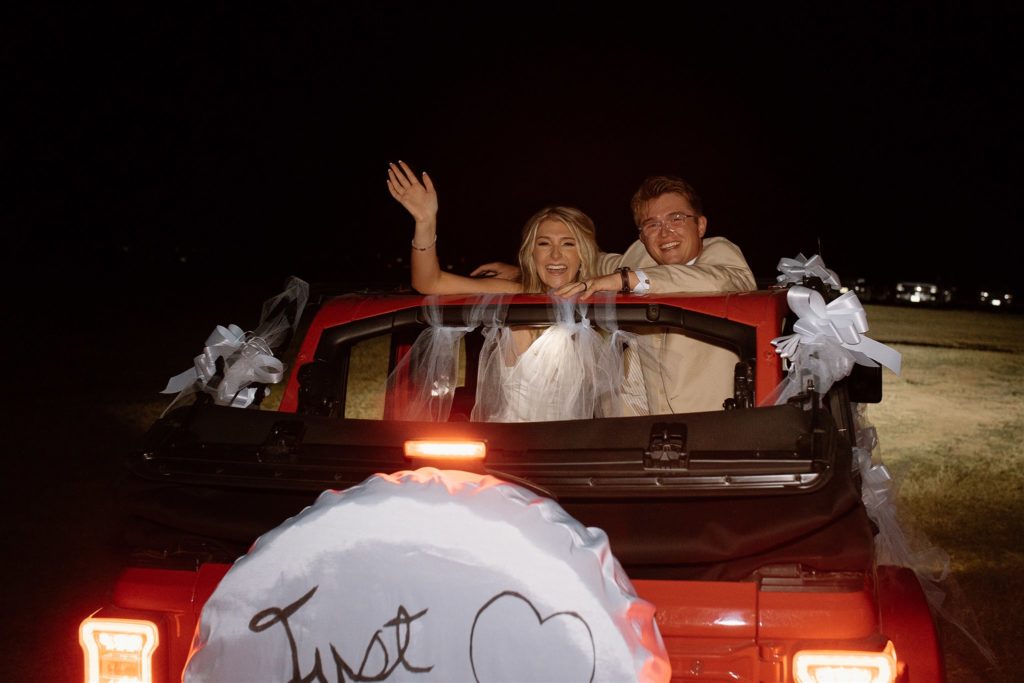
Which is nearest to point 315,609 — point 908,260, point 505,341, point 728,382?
point 505,341

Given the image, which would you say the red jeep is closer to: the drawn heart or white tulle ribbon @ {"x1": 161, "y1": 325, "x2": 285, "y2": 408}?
the drawn heart

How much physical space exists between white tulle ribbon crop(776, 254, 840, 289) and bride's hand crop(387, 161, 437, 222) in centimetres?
138

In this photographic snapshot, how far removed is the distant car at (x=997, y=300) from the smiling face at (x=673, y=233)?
149ft

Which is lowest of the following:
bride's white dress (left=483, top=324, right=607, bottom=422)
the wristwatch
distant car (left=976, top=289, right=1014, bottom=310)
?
bride's white dress (left=483, top=324, right=607, bottom=422)

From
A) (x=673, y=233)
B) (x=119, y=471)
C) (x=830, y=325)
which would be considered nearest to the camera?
(x=830, y=325)

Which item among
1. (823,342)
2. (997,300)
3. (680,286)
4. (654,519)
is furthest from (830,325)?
(997,300)

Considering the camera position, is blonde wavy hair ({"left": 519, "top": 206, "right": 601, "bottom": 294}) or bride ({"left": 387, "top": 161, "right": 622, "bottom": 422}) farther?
blonde wavy hair ({"left": 519, "top": 206, "right": 601, "bottom": 294})

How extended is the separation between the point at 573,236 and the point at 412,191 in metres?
0.69

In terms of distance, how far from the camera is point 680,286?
3.39 metres

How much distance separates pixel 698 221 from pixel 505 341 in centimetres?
111

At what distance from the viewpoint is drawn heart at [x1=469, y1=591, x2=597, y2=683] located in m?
1.73

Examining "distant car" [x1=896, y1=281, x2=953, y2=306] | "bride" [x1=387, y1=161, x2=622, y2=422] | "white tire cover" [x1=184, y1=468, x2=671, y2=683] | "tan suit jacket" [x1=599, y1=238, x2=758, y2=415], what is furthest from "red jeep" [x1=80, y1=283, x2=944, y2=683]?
"distant car" [x1=896, y1=281, x2=953, y2=306]

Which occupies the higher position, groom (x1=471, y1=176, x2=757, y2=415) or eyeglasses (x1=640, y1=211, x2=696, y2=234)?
eyeglasses (x1=640, y1=211, x2=696, y2=234)

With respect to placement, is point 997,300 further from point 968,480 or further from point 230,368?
point 230,368
